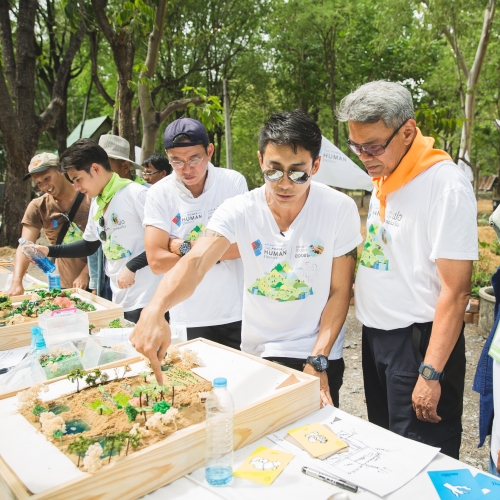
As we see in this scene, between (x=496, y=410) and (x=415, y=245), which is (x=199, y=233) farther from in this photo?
(x=496, y=410)

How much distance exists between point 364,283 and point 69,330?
5.15ft

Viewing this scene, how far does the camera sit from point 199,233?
9.16 feet

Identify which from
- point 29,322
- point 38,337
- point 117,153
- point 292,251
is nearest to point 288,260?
point 292,251

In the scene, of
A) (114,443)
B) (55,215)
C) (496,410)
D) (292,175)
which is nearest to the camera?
(114,443)

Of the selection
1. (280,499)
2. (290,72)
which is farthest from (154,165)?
(290,72)

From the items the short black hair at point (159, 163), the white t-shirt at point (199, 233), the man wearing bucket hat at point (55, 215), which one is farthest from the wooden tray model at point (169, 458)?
the short black hair at point (159, 163)

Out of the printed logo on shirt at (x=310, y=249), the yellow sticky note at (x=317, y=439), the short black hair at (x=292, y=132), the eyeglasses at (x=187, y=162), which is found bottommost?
the yellow sticky note at (x=317, y=439)

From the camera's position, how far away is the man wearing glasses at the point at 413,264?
1822 mm

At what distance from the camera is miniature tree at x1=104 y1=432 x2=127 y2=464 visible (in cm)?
135

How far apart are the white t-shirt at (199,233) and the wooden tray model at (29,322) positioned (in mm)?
462

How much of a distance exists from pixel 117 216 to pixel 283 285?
5.26ft

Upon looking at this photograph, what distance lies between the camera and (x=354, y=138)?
6.60ft

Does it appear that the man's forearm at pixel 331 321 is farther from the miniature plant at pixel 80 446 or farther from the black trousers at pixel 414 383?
the miniature plant at pixel 80 446

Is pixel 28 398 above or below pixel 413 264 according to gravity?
below
